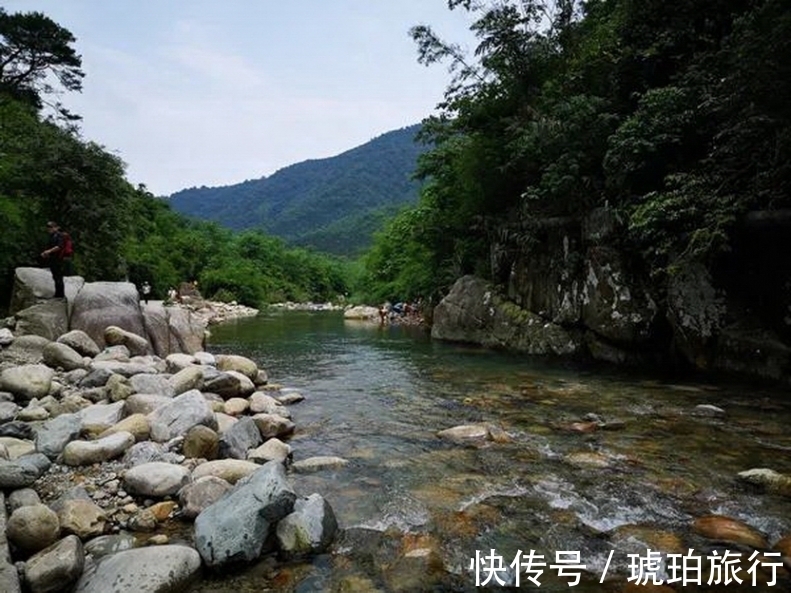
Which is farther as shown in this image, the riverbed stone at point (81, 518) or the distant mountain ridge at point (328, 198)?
the distant mountain ridge at point (328, 198)

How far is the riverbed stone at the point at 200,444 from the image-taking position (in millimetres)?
5285

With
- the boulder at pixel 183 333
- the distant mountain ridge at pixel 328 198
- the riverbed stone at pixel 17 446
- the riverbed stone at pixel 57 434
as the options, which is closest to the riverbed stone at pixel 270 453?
the riverbed stone at pixel 57 434

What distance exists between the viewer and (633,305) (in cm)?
1147

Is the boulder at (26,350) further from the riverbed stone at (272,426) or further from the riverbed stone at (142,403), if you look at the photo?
the riverbed stone at (272,426)

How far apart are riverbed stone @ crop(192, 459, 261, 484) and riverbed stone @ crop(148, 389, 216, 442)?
956 millimetres

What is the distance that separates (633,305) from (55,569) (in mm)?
11308

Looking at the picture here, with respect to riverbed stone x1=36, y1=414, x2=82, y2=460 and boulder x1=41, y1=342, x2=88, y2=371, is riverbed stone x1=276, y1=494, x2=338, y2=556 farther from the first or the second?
boulder x1=41, y1=342, x2=88, y2=371

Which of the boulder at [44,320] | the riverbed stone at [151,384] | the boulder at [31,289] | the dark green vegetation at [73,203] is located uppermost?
the dark green vegetation at [73,203]

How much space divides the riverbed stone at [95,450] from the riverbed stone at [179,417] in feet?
1.39

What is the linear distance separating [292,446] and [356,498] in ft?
6.01

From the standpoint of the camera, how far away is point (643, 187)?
11344 mm

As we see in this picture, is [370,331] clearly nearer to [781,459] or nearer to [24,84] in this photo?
[781,459]

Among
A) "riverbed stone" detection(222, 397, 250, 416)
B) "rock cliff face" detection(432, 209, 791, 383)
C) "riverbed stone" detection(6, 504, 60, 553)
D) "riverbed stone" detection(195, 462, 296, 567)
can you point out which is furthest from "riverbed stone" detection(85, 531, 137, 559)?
"rock cliff face" detection(432, 209, 791, 383)

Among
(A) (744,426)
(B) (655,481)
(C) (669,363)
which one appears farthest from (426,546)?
(C) (669,363)
